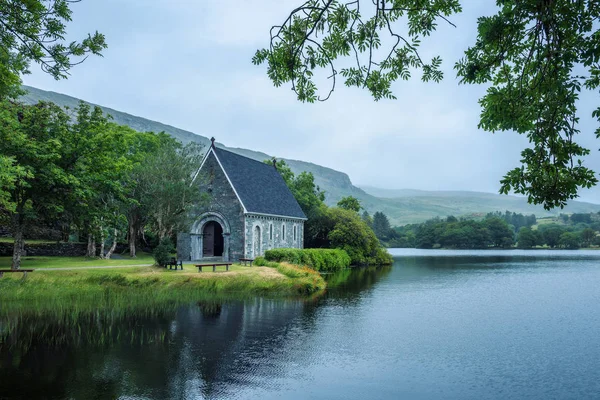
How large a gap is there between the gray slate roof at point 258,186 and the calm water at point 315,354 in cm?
1643

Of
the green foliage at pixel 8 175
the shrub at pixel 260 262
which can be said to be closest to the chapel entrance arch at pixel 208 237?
the shrub at pixel 260 262

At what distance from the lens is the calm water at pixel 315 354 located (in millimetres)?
9789

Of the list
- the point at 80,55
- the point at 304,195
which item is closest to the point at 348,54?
the point at 80,55

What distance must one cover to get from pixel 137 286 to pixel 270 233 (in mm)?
17458

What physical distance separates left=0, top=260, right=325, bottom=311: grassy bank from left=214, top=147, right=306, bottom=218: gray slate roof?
9584 millimetres

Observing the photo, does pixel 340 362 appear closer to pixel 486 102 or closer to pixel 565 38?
pixel 486 102

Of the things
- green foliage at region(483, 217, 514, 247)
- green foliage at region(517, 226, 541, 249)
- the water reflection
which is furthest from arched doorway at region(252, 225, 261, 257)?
green foliage at region(517, 226, 541, 249)

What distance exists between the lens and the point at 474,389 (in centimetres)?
1009

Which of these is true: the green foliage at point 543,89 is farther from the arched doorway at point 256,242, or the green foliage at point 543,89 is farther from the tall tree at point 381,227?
the tall tree at point 381,227

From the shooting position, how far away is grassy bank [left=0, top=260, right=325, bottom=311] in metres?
18.6

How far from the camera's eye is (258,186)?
40.3 metres

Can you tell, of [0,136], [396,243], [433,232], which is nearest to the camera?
[0,136]

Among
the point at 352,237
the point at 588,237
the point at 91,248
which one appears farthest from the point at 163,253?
the point at 588,237

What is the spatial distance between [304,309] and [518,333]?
8558 mm
